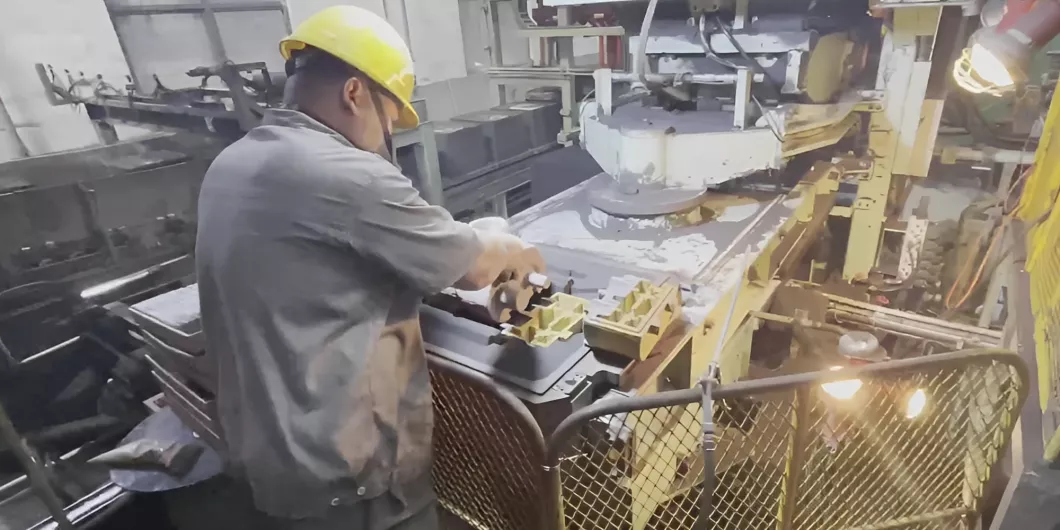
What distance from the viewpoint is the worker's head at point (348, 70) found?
49.3 inches

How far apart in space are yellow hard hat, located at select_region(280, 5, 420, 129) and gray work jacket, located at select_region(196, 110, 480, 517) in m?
0.15

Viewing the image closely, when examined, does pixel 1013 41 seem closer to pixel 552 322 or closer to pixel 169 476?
pixel 552 322

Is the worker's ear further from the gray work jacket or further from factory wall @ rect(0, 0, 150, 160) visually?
factory wall @ rect(0, 0, 150, 160)

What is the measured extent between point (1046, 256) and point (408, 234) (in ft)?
5.37

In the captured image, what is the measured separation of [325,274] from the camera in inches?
48.2

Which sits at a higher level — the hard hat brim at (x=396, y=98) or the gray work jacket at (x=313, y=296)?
the hard hat brim at (x=396, y=98)

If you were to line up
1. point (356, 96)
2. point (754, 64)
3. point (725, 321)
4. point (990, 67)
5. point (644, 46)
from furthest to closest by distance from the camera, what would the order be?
point (754, 64), point (644, 46), point (725, 321), point (990, 67), point (356, 96)

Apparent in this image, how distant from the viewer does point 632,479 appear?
4.81 feet

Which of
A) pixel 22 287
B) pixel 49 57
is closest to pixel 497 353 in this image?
pixel 22 287

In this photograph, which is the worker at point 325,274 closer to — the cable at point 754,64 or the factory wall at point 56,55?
the cable at point 754,64

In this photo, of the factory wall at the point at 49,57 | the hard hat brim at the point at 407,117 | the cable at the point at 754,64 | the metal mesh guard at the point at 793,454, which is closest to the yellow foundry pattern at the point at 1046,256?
the metal mesh guard at the point at 793,454

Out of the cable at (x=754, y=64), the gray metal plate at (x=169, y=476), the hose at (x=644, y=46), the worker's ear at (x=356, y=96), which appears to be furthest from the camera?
the cable at (x=754, y=64)

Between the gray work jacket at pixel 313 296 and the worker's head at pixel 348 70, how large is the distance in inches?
2.4

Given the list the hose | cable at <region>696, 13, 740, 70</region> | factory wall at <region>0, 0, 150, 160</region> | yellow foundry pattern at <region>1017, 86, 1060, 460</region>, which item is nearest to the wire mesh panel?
yellow foundry pattern at <region>1017, 86, 1060, 460</region>
